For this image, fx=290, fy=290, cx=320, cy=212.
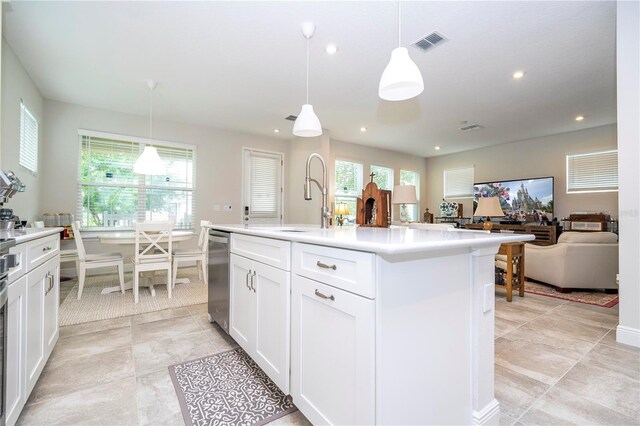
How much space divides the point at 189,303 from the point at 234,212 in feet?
9.53

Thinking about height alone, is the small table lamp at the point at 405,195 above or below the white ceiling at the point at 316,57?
below

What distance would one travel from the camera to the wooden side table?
326 centimetres

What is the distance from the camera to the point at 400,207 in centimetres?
800

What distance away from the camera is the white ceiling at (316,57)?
2.39m

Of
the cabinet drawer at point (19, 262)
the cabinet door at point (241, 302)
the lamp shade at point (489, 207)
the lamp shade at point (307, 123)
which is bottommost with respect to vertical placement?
the cabinet door at point (241, 302)

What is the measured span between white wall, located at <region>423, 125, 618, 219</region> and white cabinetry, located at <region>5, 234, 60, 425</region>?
775cm

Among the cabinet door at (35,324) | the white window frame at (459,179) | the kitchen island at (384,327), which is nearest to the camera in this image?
the kitchen island at (384,327)

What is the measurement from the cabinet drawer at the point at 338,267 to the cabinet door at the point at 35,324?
133cm

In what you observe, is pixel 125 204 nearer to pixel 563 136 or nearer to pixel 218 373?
pixel 218 373

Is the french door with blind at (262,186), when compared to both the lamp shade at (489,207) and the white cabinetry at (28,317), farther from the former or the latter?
the white cabinetry at (28,317)

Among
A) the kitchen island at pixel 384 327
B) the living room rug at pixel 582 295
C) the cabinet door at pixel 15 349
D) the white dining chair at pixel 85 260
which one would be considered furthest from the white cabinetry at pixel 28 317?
the living room rug at pixel 582 295

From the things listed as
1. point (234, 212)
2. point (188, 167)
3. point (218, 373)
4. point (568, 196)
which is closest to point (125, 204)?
point (188, 167)

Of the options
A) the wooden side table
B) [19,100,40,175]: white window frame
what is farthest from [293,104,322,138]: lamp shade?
[19,100,40,175]: white window frame

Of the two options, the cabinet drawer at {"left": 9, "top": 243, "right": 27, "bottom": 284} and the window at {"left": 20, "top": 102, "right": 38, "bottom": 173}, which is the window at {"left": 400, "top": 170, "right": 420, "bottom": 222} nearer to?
the window at {"left": 20, "top": 102, "right": 38, "bottom": 173}
